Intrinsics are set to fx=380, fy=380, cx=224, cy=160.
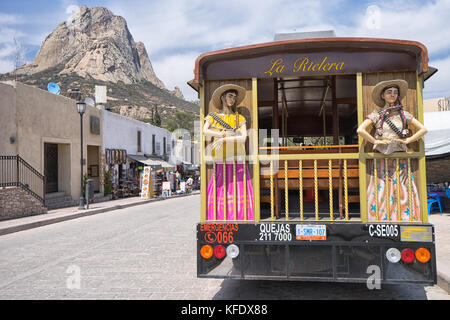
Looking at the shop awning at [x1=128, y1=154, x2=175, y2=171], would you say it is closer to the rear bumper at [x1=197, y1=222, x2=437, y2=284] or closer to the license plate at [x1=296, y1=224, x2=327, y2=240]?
the rear bumper at [x1=197, y1=222, x2=437, y2=284]

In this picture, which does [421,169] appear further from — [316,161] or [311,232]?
[311,232]

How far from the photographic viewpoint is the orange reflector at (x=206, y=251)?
4.10 metres

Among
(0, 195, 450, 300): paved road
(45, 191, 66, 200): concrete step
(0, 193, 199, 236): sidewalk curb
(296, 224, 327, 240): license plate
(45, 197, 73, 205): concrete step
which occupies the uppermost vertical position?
(296, 224, 327, 240): license plate

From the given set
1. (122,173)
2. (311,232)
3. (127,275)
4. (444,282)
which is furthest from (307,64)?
(122,173)

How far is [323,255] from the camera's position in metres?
3.95

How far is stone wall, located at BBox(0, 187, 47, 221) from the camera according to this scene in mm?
12805

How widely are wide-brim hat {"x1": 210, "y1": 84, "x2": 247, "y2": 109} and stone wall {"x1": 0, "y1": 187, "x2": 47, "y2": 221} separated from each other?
1121 centimetres

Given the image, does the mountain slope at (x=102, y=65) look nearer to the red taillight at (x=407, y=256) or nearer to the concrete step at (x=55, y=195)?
the concrete step at (x=55, y=195)

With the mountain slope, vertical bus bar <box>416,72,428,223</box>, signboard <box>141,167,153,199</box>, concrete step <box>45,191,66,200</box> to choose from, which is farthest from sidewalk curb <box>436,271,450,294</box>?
the mountain slope

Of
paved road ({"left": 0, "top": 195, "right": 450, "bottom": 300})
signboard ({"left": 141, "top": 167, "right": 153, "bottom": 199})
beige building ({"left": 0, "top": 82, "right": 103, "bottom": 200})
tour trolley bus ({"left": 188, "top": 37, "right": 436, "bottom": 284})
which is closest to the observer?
tour trolley bus ({"left": 188, "top": 37, "right": 436, "bottom": 284})

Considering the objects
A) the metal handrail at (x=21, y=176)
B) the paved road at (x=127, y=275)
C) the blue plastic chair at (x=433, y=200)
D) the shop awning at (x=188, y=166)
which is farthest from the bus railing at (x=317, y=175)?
the shop awning at (x=188, y=166)

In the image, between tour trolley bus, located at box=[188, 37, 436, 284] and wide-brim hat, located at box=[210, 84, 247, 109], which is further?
wide-brim hat, located at box=[210, 84, 247, 109]
